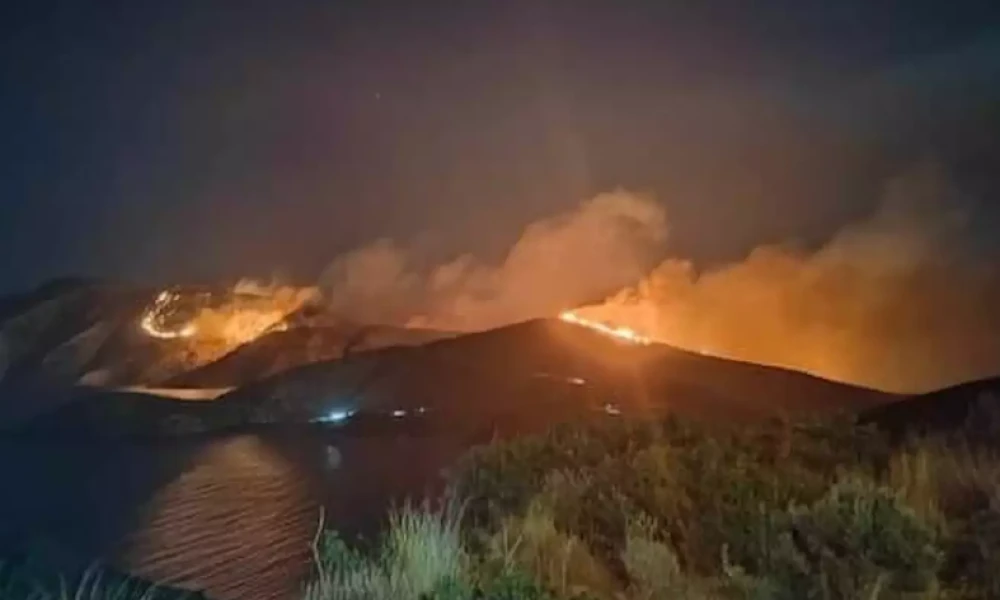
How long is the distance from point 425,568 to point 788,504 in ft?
3.85

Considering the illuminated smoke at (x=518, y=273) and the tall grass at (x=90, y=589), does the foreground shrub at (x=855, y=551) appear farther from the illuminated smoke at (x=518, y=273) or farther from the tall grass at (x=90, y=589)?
the tall grass at (x=90, y=589)

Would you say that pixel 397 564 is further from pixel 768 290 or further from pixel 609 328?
pixel 768 290

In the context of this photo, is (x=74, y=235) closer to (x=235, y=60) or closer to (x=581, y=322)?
(x=235, y=60)

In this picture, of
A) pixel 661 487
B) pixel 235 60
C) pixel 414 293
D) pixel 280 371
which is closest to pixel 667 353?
pixel 661 487

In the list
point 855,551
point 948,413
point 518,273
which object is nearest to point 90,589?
point 518,273

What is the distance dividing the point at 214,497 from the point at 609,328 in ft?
4.69

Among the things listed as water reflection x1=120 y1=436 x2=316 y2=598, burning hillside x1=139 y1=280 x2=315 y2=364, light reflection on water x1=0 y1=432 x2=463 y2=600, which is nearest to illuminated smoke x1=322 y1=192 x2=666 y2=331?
burning hillside x1=139 y1=280 x2=315 y2=364

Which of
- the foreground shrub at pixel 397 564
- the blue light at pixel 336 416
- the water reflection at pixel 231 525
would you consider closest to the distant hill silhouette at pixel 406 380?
the blue light at pixel 336 416

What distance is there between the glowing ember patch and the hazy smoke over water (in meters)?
0.03

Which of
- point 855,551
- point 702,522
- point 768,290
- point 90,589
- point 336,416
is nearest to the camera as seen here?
point 855,551

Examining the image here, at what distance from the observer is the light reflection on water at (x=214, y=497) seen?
411 centimetres

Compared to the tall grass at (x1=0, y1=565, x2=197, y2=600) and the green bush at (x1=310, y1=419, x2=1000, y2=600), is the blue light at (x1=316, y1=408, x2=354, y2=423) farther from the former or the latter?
the tall grass at (x1=0, y1=565, x2=197, y2=600)

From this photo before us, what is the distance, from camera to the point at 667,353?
450cm

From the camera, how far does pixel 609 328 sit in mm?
4539
